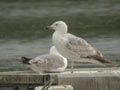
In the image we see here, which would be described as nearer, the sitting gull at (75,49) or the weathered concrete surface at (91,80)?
the weathered concrete surface at (91,80)

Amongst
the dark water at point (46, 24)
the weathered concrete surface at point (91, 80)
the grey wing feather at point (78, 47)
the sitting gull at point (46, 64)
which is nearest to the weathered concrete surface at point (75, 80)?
the weathered concrete surface at point (91, 80)

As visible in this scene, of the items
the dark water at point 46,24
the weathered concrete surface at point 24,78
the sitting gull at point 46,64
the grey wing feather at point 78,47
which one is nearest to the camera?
the weathered concrete surface at point 24,78

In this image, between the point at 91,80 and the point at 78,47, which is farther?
the point at 78,47

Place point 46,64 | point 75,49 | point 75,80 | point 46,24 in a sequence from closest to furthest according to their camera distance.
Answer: point 75,80
point 46,64
point 75,49
point 46,24

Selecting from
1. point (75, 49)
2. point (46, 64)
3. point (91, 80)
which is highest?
point (75, 49)

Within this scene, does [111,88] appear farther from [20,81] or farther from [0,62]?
[0,62]

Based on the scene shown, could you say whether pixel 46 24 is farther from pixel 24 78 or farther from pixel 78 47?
pixel 24 78

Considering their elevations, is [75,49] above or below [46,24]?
below

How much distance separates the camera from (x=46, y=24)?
23.3m

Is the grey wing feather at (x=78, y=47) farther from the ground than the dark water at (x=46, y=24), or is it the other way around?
the dark water at (x=46, y=24)

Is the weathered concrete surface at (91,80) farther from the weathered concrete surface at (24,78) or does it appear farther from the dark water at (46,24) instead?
the dark water at (46,24)

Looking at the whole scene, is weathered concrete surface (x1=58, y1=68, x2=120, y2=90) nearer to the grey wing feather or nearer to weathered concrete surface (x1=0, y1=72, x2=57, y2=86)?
weathered concrete surface (x1=0, y1=72, x2=57, y2=86)

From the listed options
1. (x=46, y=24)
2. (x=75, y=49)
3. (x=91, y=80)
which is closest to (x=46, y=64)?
(x=75, y=49)

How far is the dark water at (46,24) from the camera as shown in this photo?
1708cm
